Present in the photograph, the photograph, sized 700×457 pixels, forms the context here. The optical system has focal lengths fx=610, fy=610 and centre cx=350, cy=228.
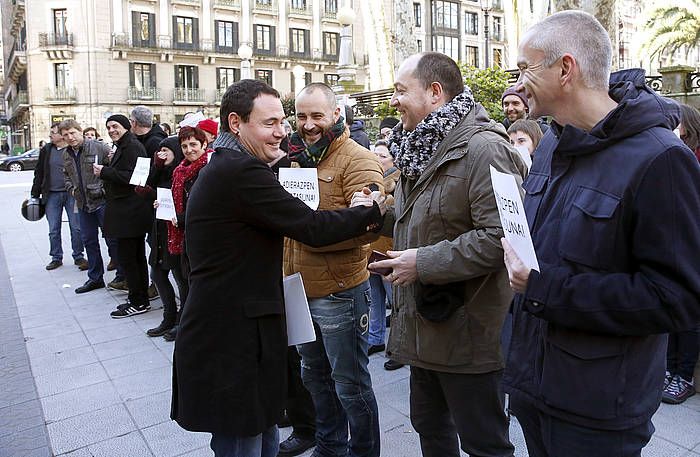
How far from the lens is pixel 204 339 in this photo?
97.3 inches

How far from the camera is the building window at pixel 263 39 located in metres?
50.2

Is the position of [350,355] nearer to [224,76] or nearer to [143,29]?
[143,29]

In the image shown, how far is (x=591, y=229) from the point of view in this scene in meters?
1.82

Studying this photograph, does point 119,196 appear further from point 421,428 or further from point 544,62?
point 544,62

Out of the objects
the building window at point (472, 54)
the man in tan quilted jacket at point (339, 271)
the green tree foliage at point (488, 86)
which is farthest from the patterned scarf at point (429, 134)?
the building window at point (472, 54)

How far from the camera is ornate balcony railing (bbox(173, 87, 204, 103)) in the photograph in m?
46.8

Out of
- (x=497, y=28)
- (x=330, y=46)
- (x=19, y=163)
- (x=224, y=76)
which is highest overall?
(x=497, y=28)

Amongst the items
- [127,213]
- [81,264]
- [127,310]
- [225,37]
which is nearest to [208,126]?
[127,213]

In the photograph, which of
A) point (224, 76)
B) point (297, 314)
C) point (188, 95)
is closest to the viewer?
point (297, 314)

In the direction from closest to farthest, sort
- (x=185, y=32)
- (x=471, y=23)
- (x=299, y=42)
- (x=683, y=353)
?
(x=683, y=353), (x=185, y=32), (x=299, y=42), (x=471, y=23)

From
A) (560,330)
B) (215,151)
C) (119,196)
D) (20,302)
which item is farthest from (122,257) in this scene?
(560,330)

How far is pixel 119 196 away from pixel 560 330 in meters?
5.73

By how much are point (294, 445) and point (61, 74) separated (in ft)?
158

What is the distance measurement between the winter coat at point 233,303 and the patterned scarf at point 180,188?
8.61ft
